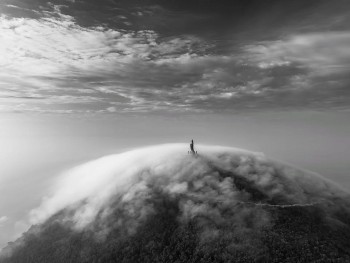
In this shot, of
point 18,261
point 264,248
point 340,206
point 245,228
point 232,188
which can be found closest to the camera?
point 264,248

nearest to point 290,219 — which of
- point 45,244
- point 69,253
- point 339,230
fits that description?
point 339,230

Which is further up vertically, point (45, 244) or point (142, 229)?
point (142, 229)

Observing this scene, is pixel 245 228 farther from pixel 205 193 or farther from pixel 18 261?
pixel 18 261

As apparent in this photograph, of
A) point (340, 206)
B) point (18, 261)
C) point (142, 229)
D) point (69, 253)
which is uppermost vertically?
point (340, 206)

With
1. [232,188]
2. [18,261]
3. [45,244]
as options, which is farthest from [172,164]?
[18,261]

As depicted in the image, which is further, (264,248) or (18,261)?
(18,261)

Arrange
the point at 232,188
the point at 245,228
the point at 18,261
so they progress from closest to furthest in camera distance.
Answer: the point at 245,228, the point at 232,188, the point at 18,261
